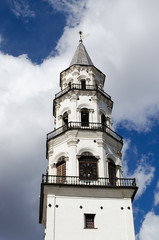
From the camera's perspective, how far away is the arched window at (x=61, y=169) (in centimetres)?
Result: 3000

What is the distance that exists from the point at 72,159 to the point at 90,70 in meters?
12.2

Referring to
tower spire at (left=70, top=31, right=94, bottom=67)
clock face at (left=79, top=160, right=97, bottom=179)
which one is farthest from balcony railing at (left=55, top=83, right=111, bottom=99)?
clock face at (left=79, top=160, right=97, bottom=179)

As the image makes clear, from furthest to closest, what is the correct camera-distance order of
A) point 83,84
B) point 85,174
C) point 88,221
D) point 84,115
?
1. point 83,84
2. point 84,115
3. point 85,174
4. point 88,221

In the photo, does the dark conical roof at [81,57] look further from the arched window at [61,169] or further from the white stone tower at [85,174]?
the arched window at [61,169]

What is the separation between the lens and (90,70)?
1555 inches

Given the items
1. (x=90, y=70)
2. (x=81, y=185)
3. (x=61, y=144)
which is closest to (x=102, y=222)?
(x=81, y=185)

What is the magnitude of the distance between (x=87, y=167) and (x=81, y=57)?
624 inches

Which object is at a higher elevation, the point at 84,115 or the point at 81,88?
the point at 81,88

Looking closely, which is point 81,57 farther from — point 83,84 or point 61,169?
point 61,169

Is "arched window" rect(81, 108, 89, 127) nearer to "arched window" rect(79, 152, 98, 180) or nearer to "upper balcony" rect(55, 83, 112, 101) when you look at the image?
"upper balcony" rect(55, 83, 112, 101)

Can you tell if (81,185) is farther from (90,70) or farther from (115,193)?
(90,70)

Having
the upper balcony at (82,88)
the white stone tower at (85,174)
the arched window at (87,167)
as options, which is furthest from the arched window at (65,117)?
the arched window at (87,167)

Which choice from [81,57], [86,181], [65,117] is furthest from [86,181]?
[81,57]

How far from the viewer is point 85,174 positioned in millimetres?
29969
